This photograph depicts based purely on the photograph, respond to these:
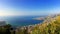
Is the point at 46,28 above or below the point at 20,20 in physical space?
below

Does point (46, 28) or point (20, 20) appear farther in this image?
point (20, 20)

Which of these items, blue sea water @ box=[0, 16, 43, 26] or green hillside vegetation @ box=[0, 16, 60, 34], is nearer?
green hillside vegetation @ box=[0, 16, 60, 34]

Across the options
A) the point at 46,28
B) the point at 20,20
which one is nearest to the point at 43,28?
the point at 46,28

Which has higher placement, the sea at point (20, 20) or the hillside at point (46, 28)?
the sea at point (20, 20)

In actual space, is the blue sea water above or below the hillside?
above

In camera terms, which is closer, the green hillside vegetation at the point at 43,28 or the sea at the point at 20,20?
the green hillside vegetation at the point at 43,28

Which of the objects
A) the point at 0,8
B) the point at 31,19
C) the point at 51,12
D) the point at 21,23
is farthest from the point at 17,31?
the point at 51,12

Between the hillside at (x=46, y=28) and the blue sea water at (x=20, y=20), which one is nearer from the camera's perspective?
the hillside at (x=46, y=28)

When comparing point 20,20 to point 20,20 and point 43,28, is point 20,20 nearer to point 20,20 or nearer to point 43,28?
point 20,20

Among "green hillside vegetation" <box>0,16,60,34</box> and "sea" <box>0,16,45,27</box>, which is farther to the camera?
"sea" <box>0,16,45,27</box>

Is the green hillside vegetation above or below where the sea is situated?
below

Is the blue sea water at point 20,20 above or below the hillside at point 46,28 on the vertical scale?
above
